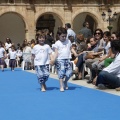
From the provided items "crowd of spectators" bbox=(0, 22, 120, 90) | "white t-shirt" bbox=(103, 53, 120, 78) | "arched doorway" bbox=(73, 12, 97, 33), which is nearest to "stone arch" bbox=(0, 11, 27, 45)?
"arched doorway" bbox=(73, 12, 97, 33)

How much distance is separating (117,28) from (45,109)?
27.3 meters

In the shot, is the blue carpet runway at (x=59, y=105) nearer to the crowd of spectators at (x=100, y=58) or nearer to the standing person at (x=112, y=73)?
the standing person at (x=112, y=73)

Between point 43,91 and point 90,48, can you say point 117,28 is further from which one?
point 43,91

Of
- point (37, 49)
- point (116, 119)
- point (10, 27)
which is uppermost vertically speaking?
point (10, 27)

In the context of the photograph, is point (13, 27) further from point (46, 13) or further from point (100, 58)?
point (100, 58)

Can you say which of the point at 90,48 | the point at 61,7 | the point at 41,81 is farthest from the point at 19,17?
the point at 41,81

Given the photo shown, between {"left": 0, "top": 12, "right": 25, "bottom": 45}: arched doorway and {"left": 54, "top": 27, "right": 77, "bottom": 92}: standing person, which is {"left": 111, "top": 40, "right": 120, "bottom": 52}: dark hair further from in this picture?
{"left": 0, "top": 12, "right": 25, "bottom": 45}: arched doorway

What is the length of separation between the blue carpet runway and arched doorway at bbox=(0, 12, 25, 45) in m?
21.8

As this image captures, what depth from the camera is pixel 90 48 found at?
1322 cm

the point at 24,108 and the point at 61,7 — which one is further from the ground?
the point at 61,7

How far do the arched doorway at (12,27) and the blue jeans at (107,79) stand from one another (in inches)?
888

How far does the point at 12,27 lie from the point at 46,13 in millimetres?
3428

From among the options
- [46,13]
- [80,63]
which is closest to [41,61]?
[80,63]

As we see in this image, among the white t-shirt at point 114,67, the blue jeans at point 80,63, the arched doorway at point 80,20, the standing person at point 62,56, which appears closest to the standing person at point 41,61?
the standing person at point 62,56
